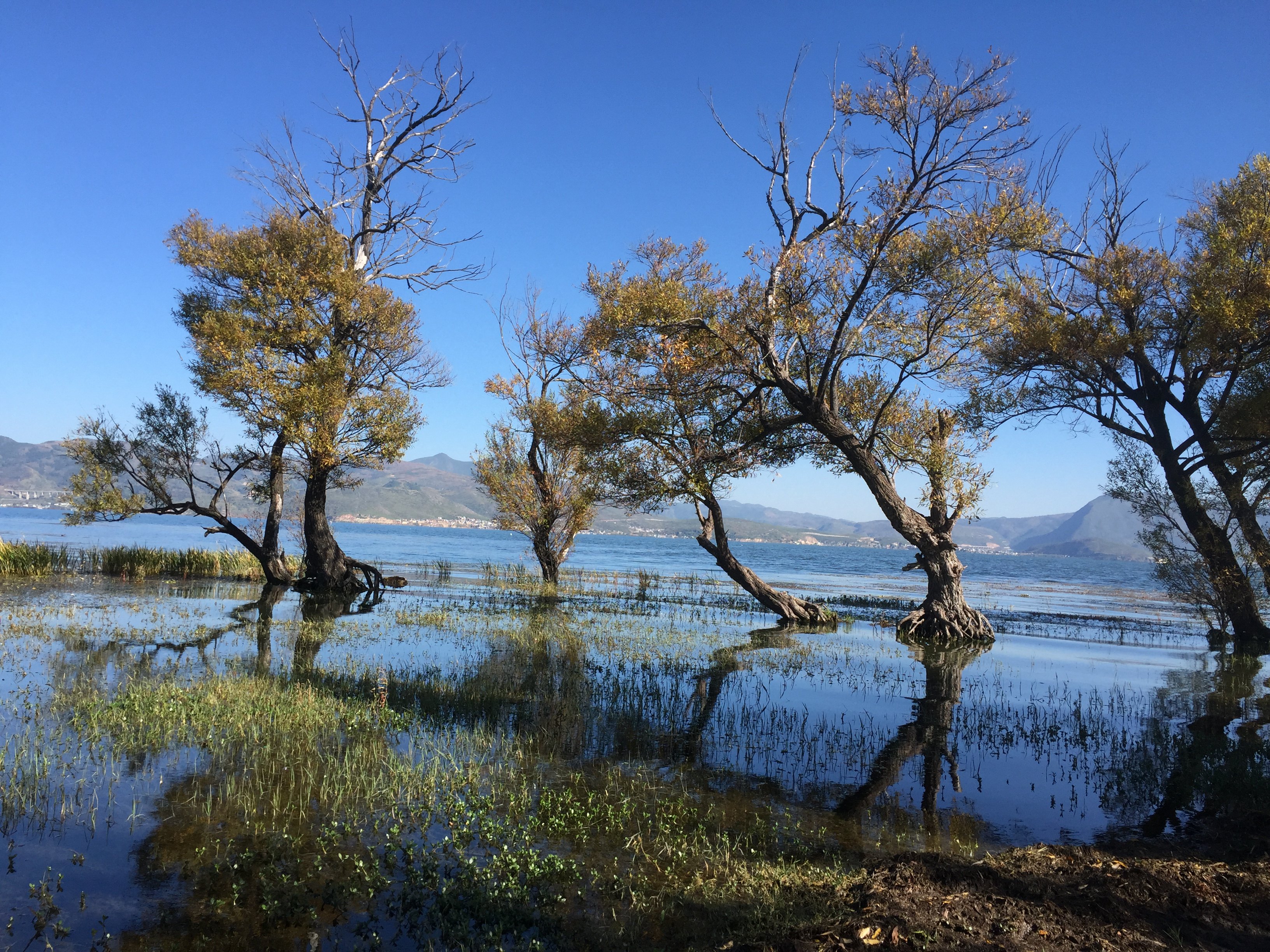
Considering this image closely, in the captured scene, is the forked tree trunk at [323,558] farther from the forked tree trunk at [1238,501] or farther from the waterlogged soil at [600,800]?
the forked tree trunk at [1238,501]

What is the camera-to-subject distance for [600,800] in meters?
7.91

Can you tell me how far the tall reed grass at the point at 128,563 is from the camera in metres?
29.7

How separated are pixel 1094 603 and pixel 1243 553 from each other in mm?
28940

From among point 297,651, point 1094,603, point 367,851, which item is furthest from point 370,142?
point 1094,603

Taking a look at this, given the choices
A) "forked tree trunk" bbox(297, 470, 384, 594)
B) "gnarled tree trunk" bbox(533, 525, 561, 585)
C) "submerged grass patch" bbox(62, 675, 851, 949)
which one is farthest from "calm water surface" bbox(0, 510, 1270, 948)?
"gnarled tree trunk" bbox(533, 525, 561, 585)

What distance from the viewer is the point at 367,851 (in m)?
6.46

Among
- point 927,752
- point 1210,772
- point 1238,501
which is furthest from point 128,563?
point 1238,501

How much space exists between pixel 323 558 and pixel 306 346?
8.22 meters

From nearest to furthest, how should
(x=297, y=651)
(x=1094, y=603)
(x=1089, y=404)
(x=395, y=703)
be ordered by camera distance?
(x=395, y=703) → (x=297, y=651) → (x=1089, y=404) → (x=1094, y=603)

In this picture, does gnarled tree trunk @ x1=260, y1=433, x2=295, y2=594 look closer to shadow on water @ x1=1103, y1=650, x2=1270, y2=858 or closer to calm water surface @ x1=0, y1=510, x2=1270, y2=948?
calm water surface @ x1=0, y1=510, x2=1270, y2=948

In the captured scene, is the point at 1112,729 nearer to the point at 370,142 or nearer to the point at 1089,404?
the point at 1089,404

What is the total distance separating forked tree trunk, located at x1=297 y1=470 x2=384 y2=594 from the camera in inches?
1193

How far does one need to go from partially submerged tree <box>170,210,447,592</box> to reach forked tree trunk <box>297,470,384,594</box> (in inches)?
2.0

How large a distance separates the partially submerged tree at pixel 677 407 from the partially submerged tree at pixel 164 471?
Result: 13430 millimetres
